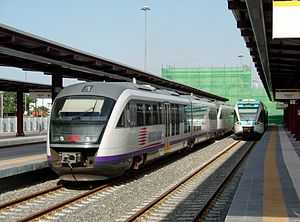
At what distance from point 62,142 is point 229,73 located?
69.9 meters

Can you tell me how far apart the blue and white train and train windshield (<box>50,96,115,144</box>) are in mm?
23338

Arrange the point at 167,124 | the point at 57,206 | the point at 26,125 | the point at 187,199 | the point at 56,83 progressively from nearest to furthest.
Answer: the point at 57,206, the point at 187,199, the point at 167,124, the point at 56,83, the point at 26,125

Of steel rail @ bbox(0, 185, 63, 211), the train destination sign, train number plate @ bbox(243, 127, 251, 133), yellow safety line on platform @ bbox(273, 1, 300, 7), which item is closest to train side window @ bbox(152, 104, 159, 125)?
steel rail @ bbox(0, 185, 63, 211)

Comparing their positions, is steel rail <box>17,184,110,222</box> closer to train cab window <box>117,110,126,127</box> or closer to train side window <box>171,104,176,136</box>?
train cab window <box>117,110,126,127</box>

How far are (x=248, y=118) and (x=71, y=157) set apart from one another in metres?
24.7

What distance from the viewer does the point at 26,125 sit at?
5291 cm

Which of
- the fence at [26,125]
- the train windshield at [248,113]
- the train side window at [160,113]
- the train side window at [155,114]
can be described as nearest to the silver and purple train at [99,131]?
the train side window at [155,114]

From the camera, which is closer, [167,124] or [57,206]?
[57,206]

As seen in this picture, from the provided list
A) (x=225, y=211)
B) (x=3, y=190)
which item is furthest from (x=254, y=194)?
(x=3, y=190)

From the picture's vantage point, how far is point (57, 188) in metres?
13.7

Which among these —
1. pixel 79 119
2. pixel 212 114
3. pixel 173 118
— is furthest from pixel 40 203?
pixel 212 114

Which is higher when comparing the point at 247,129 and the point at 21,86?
the point at 21,86

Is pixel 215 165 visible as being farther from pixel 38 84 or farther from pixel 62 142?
pixel 38 84

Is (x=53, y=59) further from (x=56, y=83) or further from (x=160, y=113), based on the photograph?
(x=160, y=113)
